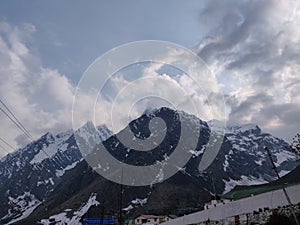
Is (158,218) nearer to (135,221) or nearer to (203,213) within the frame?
(135,221)

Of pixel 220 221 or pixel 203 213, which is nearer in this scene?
pixel 220 221

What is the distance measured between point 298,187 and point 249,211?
7020 mm

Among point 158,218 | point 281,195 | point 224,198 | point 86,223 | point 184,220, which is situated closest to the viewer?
point 281,195

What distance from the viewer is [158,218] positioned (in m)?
142

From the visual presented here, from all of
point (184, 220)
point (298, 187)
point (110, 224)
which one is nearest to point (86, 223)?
point (110, 224)

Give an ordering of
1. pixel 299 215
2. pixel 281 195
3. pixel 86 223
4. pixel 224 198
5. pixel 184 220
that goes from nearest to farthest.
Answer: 1. pixel 299 215
2. pixel 281 195
3. pixel 184 220
4. pixel 224 198
5. pixel 86 223

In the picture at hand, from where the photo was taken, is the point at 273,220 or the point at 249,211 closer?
the point at 273,220

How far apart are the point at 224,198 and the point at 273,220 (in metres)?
63.0

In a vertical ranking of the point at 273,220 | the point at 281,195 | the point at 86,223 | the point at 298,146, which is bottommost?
the point at 273,220

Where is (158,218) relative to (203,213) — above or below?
Answer: above

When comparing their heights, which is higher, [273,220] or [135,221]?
[135,221]

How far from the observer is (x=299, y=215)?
109ft

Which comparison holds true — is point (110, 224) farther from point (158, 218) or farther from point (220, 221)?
Answer: point (220, 221)

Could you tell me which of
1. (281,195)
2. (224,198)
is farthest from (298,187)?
(224,198)
